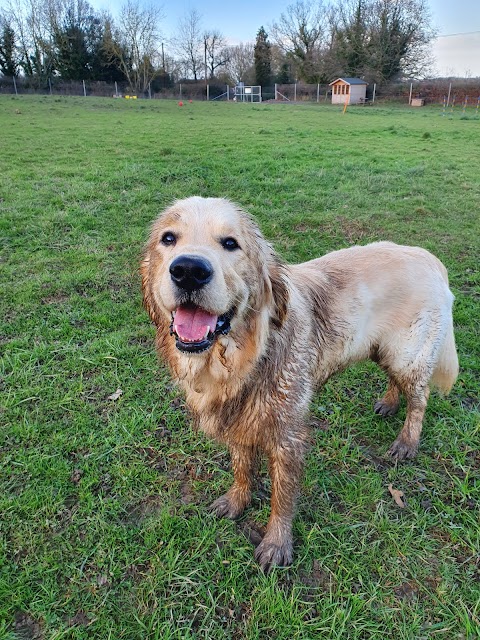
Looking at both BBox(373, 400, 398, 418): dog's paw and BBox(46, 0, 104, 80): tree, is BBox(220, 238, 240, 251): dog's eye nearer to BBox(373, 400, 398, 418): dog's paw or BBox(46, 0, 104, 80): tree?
BBox(373, 400, 398, 418): dog's paw

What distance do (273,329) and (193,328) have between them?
0.53m

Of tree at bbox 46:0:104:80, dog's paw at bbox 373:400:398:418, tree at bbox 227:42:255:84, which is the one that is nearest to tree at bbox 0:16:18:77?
tree at bbox 46:0:104:80

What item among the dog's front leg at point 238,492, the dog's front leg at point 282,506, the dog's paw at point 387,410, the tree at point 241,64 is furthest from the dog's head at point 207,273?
the tree at point 241,64

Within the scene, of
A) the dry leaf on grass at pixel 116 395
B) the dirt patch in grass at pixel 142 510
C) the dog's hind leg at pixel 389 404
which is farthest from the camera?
the dry leaf on grass at pixel 116 395

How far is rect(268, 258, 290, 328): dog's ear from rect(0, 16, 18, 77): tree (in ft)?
183

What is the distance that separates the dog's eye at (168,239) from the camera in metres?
2.03

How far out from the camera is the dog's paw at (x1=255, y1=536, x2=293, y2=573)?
223 cm

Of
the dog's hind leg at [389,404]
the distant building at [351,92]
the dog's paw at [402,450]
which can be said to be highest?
the distant building at [351,92]

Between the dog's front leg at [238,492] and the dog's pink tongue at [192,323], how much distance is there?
0.98m

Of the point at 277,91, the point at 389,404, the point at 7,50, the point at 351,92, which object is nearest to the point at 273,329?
the point at 389,404

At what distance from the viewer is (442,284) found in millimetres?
2740

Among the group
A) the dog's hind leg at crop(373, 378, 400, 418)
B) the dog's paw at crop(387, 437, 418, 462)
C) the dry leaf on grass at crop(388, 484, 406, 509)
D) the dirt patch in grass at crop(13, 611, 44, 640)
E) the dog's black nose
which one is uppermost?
the dog's black nose

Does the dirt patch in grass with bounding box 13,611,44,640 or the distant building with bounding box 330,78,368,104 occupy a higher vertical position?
the distant building with bounding box 330,78,368,104

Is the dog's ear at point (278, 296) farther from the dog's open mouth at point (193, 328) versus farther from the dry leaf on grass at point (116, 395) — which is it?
the dry leaf on grass at point (116, 395)
